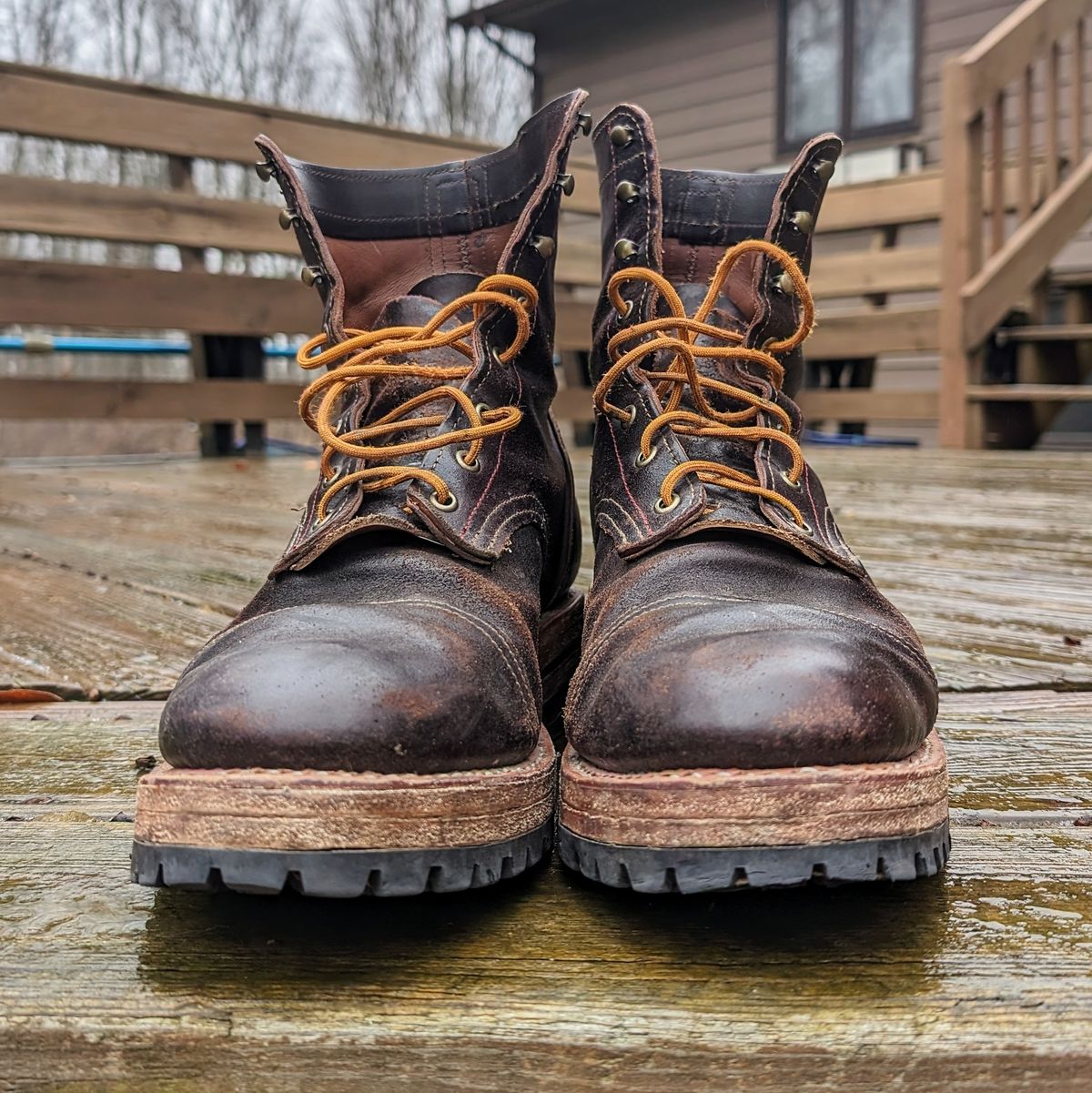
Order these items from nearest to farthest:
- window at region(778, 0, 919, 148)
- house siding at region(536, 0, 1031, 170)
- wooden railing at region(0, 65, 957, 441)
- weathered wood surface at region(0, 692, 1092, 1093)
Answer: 1. weathered wood surface at region(0, 692, 1092, 1093)
2. wooden railing at region(0, 65, 957, 441)
3. window at region(778, 0, 919, 148)
4. house siding at region(536, 0, 1031, 170)

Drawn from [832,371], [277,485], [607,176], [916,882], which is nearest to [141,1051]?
[916,882]

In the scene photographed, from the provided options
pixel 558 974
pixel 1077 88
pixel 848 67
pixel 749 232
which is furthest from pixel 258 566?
pixel 848 67

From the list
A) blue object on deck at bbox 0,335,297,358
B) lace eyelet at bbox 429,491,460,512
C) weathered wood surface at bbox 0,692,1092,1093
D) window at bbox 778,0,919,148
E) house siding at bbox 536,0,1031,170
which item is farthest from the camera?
house siding at bbox 536,0,1031,170

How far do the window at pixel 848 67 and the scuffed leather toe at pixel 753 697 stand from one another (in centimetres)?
776

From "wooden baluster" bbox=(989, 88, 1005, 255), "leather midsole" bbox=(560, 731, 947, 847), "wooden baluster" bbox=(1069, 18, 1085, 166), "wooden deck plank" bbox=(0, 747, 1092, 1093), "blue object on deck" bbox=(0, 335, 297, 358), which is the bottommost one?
"wooden deck plank" bbox=(0, 747, 1092, 1093)

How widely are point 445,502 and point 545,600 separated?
0.26 m

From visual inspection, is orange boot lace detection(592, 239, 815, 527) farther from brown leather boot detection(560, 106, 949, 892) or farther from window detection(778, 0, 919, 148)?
window detection(778, 0, 919, 148)

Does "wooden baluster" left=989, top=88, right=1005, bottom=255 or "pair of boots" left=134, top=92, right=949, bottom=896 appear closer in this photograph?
"pair of boots" left=134, top=92, right=949, bottom=896

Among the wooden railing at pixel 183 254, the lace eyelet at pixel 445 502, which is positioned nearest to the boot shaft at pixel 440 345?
the lace eyelet at pixel 445 502

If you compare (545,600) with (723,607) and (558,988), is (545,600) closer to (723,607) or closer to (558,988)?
(723,607)

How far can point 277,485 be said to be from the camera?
3662mm

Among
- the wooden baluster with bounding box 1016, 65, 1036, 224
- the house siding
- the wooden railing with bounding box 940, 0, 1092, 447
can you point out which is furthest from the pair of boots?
the house siding

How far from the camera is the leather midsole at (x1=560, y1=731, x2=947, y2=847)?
24.6 inches

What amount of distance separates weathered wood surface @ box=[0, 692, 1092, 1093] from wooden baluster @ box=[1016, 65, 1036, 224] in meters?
4.89
